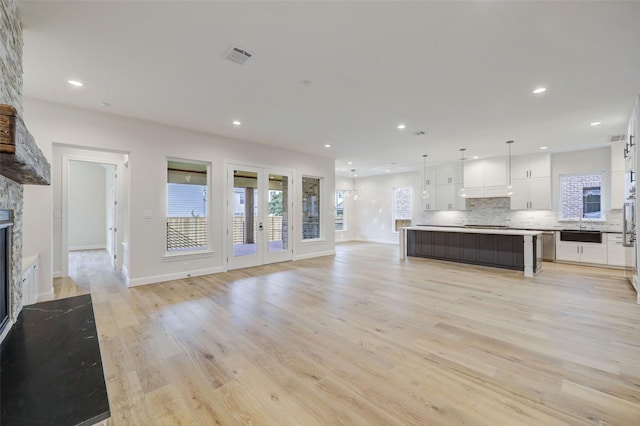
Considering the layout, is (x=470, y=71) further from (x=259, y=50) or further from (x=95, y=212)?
(x=95, y=212)

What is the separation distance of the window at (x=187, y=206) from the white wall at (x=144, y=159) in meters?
0.22

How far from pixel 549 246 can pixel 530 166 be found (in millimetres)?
2155

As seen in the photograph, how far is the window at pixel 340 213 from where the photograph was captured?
40.4 feet

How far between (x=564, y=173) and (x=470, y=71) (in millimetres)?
6263

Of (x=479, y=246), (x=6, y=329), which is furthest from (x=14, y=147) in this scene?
(x=479, y=246)

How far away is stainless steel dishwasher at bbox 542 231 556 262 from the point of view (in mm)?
6986

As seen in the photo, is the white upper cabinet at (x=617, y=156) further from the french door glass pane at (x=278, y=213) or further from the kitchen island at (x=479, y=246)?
the french door glass pane at (x=278, y=213)

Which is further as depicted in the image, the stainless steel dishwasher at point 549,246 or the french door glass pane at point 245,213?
the stainless steel dishwasher at point 549,246

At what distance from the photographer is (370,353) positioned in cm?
Result: 258

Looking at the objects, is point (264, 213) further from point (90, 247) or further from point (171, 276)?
point (90, 247)

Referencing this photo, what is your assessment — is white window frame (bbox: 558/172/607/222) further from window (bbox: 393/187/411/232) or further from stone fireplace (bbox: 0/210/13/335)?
stone fireplace (bbox: 0/210/13/335)

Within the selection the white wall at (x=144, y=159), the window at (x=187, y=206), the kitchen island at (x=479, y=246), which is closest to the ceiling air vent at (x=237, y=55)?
the white wall at (x=144, y=159)

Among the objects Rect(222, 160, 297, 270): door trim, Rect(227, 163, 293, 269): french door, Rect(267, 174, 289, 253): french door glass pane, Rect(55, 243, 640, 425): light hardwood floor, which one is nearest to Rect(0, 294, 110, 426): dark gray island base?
Rect(55, 243, 640, 425): light hardwood floor

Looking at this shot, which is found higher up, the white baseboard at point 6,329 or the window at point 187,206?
the window at point 187,206
